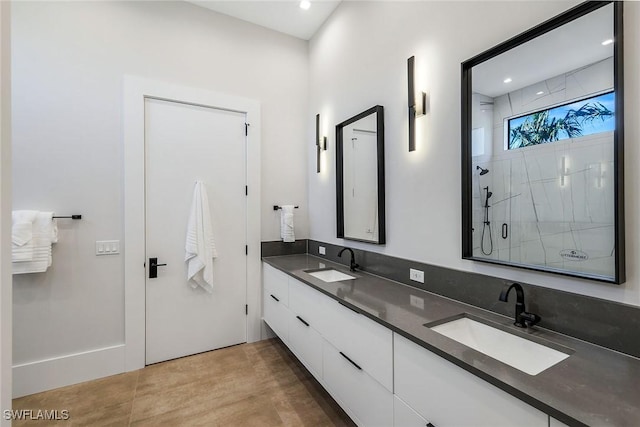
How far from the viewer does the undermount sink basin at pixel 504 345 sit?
1.18m

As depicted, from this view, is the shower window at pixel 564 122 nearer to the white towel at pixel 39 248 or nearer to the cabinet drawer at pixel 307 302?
the cabinet drawer at pixel 307 302

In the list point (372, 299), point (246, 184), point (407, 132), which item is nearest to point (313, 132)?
point (246, 184)

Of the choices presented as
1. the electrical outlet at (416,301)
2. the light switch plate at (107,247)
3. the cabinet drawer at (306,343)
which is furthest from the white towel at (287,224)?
the electrical outlet at (416,301)

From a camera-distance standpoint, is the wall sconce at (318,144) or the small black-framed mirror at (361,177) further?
the wall sconce at (318,144)

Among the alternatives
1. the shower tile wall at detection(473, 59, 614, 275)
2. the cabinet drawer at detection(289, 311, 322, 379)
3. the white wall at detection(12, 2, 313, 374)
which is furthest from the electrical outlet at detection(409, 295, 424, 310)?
the white wall at detection(12, 2, 313, 374)

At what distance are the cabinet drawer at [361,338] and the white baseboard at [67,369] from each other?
6.31ft

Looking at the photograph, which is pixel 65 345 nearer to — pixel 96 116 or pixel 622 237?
pixel 96 116

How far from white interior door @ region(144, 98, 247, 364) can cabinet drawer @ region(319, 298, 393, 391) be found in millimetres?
1417

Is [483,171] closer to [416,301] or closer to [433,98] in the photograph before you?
[433,98]

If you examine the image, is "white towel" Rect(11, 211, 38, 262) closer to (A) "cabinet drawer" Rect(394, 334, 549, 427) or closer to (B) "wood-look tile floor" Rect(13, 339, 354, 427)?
(B) "wood-look tile floor" Rect(13, 339, 354, 427)

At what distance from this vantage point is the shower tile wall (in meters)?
1.16

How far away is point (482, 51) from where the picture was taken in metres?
1.60

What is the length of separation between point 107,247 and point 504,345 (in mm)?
2919

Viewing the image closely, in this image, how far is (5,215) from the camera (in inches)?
35.4
